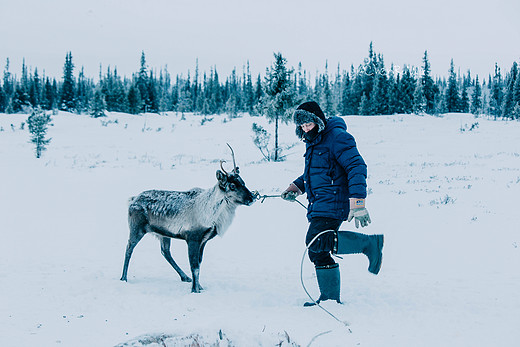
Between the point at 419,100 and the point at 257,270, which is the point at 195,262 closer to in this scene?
the point at 257,270

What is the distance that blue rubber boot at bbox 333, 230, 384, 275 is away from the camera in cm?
469

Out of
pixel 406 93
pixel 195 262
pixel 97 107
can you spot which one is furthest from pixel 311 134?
pixel 406 93

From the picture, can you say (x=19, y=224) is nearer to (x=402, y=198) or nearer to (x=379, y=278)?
(x=379, y=278)

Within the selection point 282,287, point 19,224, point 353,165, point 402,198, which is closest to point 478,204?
point 402,198

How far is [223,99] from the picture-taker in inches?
3337

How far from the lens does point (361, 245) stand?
15.5 ft

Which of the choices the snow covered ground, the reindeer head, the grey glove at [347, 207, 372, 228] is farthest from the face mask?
the snow covered ground

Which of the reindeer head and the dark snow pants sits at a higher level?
the reindeer head

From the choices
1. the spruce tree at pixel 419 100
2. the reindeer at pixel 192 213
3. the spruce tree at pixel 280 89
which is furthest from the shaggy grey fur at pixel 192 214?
the spruce tree at pixel 419 100

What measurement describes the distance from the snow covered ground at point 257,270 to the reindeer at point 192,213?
63 centimetres

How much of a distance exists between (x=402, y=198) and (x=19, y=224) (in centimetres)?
1053

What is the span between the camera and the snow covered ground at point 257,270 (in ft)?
13.3

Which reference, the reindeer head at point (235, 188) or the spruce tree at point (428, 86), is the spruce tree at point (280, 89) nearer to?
the reindeer head at point (235, 188)

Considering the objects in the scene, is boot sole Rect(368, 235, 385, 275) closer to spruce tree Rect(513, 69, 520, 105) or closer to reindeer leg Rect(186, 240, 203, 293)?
reindeer leg Rect(186, 240, 203, 293)
